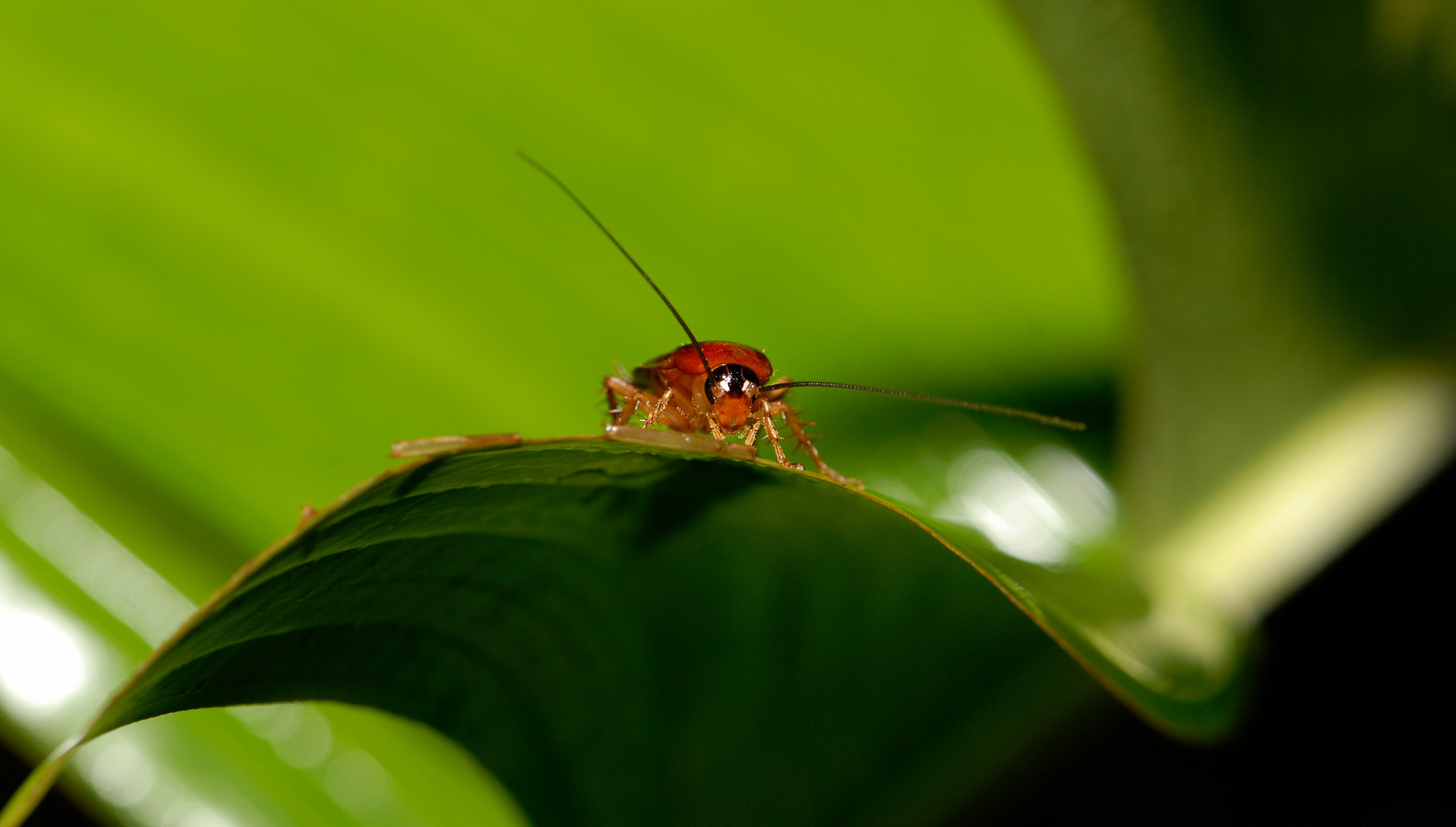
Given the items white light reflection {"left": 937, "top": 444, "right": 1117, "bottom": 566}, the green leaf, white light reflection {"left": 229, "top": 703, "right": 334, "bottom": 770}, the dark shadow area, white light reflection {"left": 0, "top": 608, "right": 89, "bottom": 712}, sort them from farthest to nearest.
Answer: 1. the dark shadow area
2. white light reflection {"left": 937, "top": 444, "right": 1117, "bottom": 566}
3. white light reflection {"left": 229, "top": 703, "right": 334, "bottom": 770}
4. white light reflection {"left": 0, "top": 608, "right": 89, "bottom": 712}
5. the green leaf

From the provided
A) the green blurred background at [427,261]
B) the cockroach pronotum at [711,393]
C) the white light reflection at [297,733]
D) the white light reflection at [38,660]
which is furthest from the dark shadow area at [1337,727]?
the white light reflection at [38,660]

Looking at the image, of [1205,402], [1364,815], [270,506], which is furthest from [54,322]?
[1364,815]

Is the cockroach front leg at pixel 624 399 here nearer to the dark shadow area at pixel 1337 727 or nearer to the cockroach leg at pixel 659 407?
the cockroach leg at pixel 659 407

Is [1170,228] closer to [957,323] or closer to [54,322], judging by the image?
[957,323]

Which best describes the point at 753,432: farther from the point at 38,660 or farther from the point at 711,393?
the point at 38,660

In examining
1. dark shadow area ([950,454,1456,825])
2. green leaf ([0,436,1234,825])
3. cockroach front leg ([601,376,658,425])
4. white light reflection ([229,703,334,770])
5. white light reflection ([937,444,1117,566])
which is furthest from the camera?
dark shadow area ([950,454,1456,825])

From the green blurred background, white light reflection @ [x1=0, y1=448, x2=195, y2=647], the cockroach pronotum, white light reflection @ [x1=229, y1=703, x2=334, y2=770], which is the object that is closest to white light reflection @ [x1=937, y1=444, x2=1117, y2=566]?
the green blurred background

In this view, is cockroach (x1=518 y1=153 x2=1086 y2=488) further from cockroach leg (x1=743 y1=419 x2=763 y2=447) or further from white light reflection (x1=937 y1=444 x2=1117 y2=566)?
white light reflection (x1=937 y1=444 x2=1117 y2=566)
